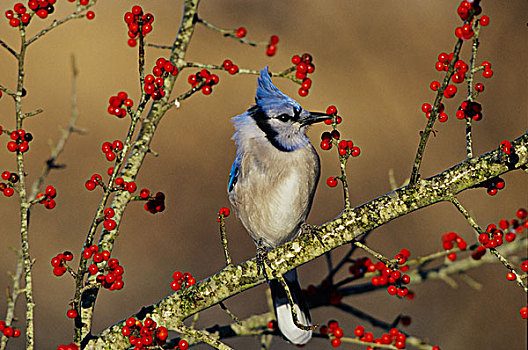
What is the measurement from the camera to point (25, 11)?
1.70m

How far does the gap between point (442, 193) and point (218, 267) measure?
4.18m

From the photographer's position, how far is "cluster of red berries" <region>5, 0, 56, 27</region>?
1.67 meters

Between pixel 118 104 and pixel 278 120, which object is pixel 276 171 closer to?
pixel 278 120

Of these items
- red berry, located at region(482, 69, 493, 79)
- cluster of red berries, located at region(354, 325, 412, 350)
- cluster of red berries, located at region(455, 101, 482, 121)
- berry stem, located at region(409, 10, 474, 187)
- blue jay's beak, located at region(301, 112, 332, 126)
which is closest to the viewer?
berry stem, located at region(409, 10, 474, 187)

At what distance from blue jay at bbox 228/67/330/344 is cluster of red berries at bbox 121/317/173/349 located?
1012 mm

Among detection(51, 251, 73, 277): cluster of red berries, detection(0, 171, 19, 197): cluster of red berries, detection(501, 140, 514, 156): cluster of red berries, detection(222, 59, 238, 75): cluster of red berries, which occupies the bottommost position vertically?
detection(51, 251, 73, 277): cluster of red berries

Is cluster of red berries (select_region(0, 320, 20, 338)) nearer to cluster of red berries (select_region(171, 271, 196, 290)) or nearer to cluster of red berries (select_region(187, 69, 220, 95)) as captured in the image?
cluster of red berries (select_region(171, 271, 196, 290))

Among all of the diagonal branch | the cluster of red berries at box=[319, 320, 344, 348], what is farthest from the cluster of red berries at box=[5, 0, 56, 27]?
the cluster of red berries at box=[319, 320, 344, 348]

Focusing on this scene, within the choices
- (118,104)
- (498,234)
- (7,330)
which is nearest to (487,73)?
(498,234)

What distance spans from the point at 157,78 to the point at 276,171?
117 cm

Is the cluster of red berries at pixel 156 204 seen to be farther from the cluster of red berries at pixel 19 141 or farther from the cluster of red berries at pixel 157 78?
the cluster of red berries at pixel 19 141

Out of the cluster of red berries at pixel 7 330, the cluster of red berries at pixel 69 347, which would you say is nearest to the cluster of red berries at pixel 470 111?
the cluster of red berries at pixel 69 347

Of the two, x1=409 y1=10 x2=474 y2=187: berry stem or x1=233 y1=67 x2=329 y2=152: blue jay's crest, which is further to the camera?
x1=233 y1=67 x2=329 y2=152: blue jay's crest

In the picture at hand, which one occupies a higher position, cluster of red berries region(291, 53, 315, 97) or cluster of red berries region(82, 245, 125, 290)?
cluster of red berries region(291, 53, 315, 97)
